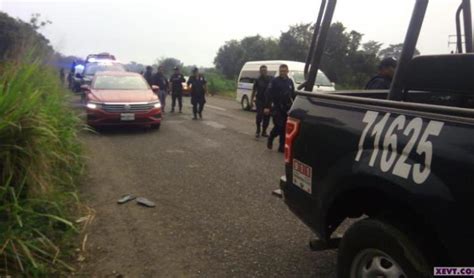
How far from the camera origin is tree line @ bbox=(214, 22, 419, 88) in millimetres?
7413

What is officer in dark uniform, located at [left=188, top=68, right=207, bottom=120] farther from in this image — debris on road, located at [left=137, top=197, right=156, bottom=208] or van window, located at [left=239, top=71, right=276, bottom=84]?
debris on road, located at [left=137, top=197, right=156, bottom=208]

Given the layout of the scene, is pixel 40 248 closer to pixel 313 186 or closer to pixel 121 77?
pixel 313 186

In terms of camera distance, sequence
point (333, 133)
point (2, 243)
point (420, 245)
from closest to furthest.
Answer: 1. point (420, 245)
2. point (333, 133)
3. point (2, 243)

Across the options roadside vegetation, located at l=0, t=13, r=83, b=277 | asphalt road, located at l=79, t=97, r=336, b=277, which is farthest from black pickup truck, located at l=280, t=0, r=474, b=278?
roadside vegetation, located at l=0, t=13, r=83, b=277

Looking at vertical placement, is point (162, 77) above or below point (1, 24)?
below

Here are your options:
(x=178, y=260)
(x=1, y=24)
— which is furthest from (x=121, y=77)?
(x=1, y=24)

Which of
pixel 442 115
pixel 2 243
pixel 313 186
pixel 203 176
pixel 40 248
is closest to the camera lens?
pixel 442 115

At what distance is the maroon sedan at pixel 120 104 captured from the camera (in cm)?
989

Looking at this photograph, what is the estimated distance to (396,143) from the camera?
207 cm

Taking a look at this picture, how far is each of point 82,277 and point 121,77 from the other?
349 inches

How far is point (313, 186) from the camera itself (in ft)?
Answer: 9.08

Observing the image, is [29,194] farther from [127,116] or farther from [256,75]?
[256,75]

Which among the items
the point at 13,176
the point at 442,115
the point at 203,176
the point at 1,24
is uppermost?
the point at 1,24

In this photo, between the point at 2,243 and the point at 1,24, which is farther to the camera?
the point at 1,24
